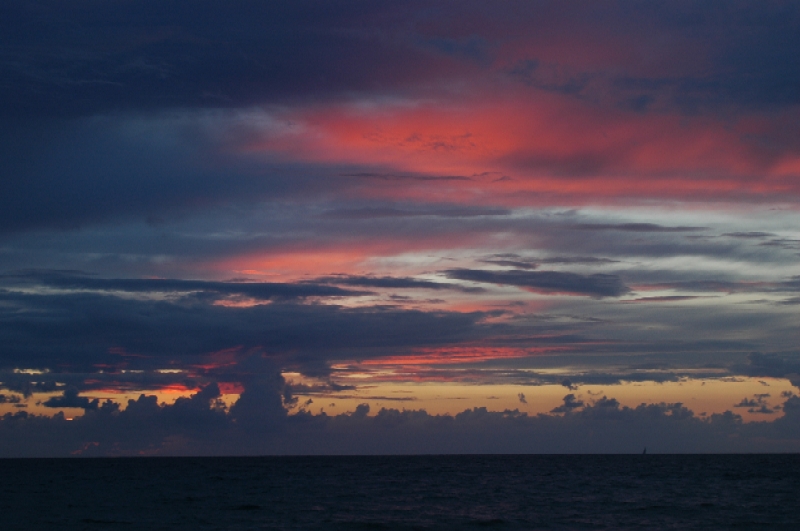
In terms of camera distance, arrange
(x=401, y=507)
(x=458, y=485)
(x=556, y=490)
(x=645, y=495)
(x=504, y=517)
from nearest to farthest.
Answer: (x=504, y=517) → (x=401, y=507) → (x=645, y=495) → (x=556, y=490) → (x=458, y=485)

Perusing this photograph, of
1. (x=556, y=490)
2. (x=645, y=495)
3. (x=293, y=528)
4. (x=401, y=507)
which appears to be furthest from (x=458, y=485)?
(x=293, y=528)

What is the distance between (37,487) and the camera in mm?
108375

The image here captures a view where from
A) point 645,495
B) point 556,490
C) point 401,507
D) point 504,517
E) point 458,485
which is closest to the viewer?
point 504,517

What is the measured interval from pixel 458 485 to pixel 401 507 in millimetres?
34975

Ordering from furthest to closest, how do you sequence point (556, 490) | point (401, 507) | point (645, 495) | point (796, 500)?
point (556, 490) < point (645, 495) < point (796, 500) < point (401, 507)

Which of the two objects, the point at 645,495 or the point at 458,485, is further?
the point at 458,485

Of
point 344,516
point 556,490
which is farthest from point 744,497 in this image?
point 344,516

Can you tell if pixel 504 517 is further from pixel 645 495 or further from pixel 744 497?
pixel 744 497

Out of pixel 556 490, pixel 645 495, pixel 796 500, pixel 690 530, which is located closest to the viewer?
pixel 690 530

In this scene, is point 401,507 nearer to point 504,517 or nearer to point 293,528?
point 504,517

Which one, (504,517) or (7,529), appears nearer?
(7,529)

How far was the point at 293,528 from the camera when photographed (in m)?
56.2

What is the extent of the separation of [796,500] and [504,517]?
35.8 m

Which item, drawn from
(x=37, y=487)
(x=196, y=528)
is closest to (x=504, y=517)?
(x=196, y=528)
